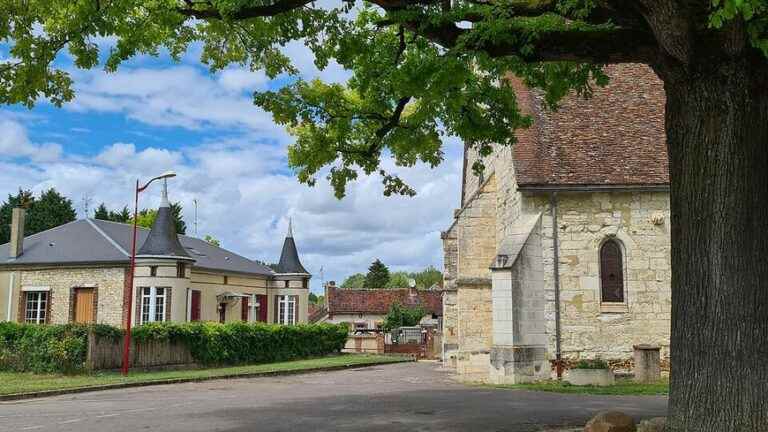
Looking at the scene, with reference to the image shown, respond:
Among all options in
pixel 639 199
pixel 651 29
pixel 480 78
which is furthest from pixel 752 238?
pixel 639 199

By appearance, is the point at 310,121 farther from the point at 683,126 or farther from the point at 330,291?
the point at 330,291

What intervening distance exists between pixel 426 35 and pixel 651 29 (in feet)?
8.06

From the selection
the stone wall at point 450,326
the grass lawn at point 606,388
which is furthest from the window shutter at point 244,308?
the grass lawn at point 606,388

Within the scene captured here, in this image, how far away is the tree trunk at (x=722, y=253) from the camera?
6.48 m

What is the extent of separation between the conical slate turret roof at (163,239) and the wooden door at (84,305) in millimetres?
3314

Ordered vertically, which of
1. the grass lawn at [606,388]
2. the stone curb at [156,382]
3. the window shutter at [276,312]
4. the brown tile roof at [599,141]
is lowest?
the stone curb at [156,382]

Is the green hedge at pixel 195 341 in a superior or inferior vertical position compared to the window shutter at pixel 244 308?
inferior

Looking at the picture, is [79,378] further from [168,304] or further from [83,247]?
[83,247]

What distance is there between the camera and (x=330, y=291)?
6594cm

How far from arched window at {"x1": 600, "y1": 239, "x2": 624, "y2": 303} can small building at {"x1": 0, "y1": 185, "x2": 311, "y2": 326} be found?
17815 millimetres

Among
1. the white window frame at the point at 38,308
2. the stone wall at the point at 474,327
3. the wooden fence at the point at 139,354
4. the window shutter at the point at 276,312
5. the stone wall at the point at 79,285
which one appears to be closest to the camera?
the stone wall at the point at 474,327

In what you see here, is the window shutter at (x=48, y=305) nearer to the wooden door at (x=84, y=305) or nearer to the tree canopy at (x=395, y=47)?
the wooden door at (x=84, y=305)

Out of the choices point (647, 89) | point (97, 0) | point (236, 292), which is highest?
point (647, 89)

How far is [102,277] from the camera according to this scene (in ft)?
100
